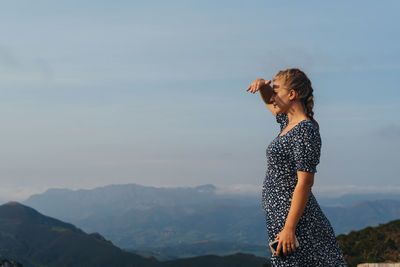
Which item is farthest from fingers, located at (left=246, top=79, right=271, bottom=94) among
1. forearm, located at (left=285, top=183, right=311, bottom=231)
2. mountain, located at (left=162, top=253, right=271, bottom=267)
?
mountain, located at (left=162, top=253, right=271, bottom=267)

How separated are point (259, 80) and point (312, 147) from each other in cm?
94

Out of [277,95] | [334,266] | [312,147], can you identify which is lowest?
[334,266]

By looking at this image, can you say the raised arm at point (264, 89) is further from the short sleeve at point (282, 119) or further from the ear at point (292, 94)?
the ear at point (292, 94)

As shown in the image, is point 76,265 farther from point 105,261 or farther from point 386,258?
point 386,258

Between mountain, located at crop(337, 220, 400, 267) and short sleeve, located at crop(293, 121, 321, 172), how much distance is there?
16069 millimetres

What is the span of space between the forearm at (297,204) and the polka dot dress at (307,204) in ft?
0.43

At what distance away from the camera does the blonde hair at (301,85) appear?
5.04 m

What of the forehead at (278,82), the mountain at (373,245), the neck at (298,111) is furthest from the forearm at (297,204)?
the mountain at (373,245)

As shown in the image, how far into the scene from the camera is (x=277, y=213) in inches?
194

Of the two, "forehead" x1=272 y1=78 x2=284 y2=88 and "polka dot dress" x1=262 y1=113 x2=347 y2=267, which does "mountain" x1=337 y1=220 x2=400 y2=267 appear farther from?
"forehead" x1=272 y1=78 x2=284 y2=88

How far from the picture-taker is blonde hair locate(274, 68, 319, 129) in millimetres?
5035

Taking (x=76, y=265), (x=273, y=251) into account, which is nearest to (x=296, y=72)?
(x=273, y=251)

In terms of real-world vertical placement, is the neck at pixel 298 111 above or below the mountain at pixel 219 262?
below

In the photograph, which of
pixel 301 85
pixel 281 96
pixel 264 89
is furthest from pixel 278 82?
pixel 264 89
